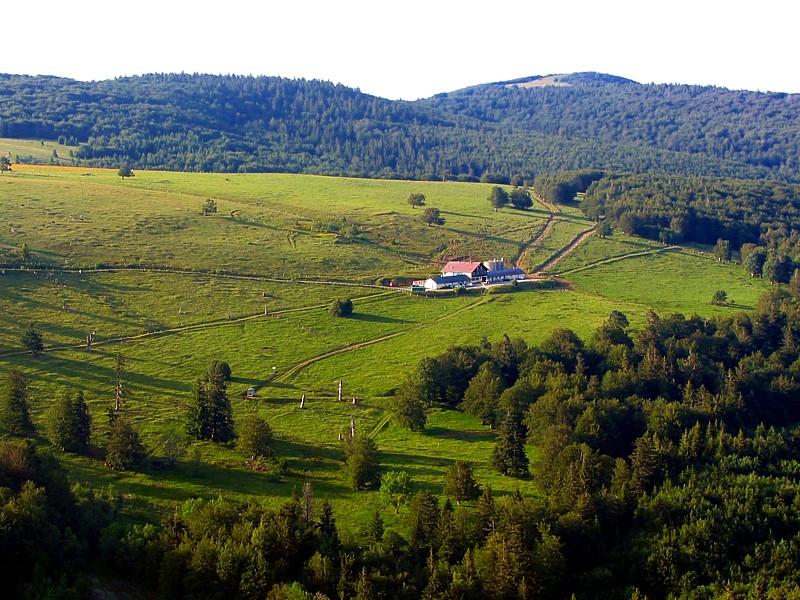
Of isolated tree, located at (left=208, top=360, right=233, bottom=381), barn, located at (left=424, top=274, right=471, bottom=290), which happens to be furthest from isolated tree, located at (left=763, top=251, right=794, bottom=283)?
isolated tree, located at (left=208, top=360, right=233, bottom=381)

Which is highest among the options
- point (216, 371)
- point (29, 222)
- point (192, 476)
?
point (29, 222)

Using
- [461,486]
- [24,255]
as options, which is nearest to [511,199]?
[24,255]

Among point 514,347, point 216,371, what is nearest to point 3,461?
point 216,371

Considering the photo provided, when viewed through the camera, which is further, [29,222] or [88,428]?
[29,222]

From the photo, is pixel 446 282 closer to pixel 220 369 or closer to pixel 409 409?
pixel 409 409

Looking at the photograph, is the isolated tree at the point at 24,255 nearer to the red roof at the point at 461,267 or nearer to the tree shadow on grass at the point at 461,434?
the red roof at the point at 461,267

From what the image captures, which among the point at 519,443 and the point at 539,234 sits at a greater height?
the point at 539,234

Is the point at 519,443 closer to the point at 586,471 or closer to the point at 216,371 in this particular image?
Answer: the point at 586,471
